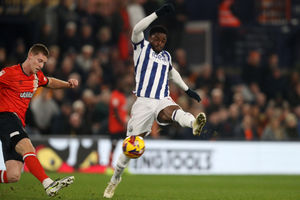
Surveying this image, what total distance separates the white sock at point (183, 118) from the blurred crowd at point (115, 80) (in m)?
6.80

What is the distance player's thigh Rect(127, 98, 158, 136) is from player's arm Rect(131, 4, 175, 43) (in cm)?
95

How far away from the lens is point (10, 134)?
884 cm

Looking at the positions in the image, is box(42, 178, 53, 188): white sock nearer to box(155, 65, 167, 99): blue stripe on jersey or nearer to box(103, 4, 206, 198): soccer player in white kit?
box(103, 4, 206, 198): soccer player in white kit

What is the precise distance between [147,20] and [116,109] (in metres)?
6.94

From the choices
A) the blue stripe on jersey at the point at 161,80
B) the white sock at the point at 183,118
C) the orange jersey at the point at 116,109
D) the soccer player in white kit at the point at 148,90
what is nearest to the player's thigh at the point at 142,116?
the soccer player in white kit at the point at 148,90

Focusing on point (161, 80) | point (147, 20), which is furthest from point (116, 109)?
point (147, 20)

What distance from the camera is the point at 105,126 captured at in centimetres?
1730

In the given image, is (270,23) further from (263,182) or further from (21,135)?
(21,135)

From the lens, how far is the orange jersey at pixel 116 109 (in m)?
16.2

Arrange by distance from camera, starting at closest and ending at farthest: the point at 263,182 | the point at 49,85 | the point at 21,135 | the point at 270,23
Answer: the point at 21,135 → the point at 49,85 → the point at 263,182 → the point at 270,23

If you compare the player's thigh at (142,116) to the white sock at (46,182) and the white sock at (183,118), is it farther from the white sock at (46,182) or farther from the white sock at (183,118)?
the white sock at (46,182)

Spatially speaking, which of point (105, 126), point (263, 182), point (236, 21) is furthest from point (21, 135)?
point (236, 21)

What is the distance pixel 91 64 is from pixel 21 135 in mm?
9558

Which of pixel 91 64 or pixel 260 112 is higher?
pixel 91 64
